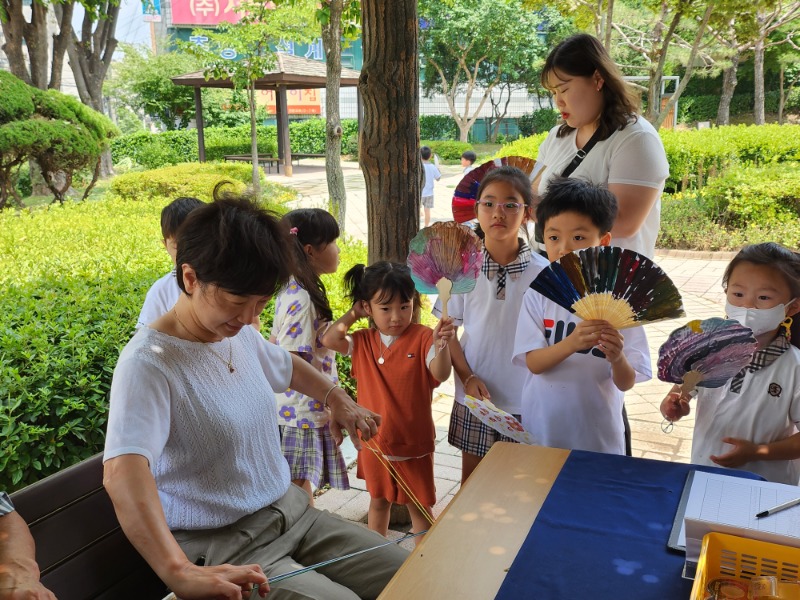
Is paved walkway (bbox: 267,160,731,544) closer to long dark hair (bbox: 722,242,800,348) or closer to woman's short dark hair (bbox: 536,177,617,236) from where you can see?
woman's short dark hair (bbox: 536,177,617,236)

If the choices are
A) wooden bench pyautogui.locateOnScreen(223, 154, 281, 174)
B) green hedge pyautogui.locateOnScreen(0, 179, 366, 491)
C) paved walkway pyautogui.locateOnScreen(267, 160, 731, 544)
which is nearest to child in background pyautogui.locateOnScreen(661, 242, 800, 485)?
paved walkway pyautogui.locateOnScreen(267, 160, 731, 544)

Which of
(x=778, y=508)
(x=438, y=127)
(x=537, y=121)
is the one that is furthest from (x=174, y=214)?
(x=537, y=121)

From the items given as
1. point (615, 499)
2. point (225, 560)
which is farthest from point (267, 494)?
point (615, 499)

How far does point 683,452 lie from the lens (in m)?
4.10

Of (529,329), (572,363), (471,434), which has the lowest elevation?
(471,434)

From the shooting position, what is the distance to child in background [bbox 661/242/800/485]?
7.29ft

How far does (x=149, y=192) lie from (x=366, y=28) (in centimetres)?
1039

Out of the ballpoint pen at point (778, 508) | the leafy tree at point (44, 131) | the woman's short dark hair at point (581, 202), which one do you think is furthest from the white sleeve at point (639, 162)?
the leafy tree at point (44, 131)

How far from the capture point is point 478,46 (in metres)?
32.0

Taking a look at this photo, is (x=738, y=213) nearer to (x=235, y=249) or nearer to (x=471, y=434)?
(x=471, y=434)

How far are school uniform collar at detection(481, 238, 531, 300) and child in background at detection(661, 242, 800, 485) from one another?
0.74 m

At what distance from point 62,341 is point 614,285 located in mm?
2520

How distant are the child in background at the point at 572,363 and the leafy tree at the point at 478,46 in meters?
29.7

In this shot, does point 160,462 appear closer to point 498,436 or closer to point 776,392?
point 498,436
